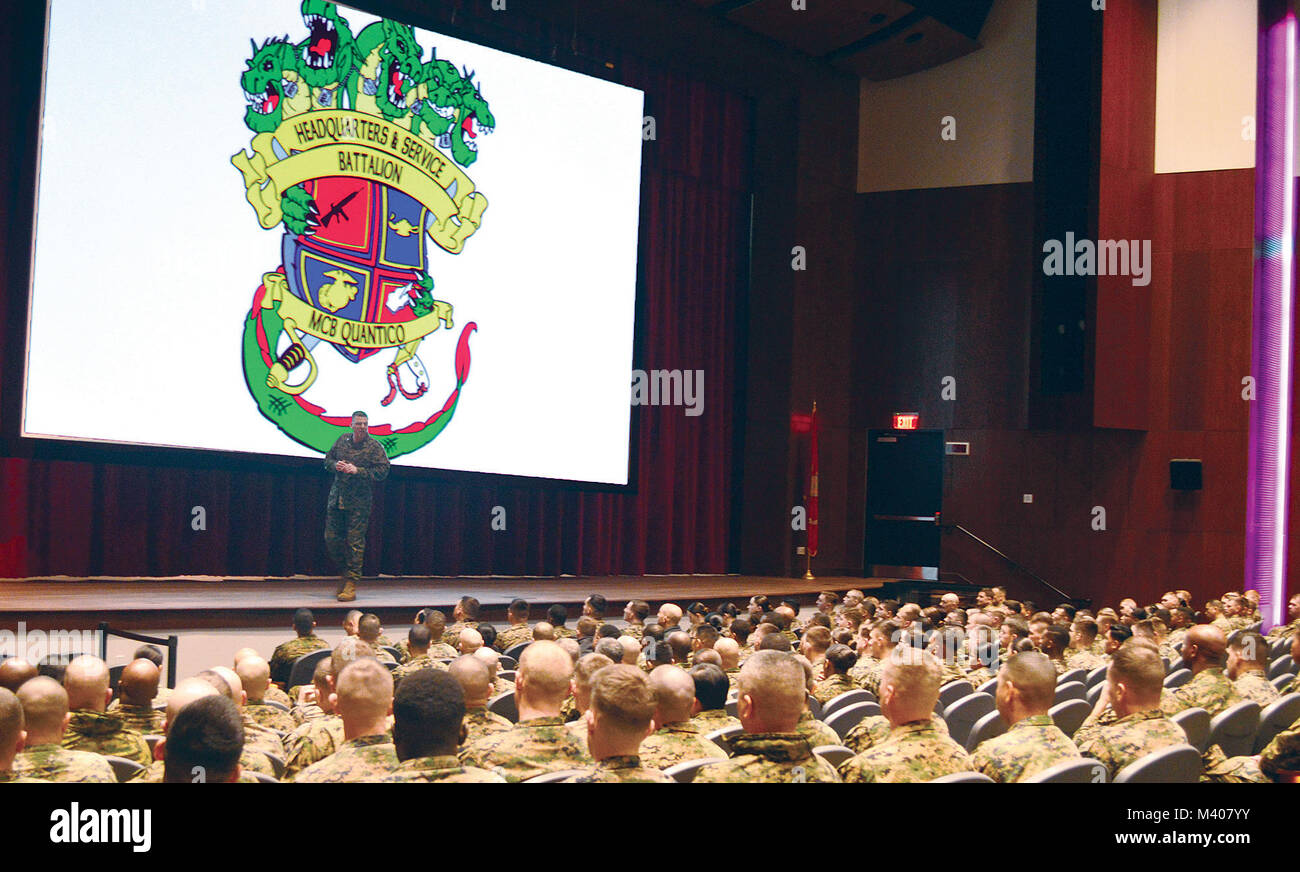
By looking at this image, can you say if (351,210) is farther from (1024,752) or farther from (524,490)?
(1024,752)

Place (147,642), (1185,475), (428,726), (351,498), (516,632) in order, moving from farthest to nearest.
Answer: (1185,475) → (351,498) → (516,632) → (147,642) → (428,726)

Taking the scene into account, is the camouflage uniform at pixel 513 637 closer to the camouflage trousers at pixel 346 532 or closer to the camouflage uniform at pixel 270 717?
the camouflage uniform at pixel 270 717

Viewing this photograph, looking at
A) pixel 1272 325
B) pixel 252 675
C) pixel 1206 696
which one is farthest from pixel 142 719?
pixel 1272 325

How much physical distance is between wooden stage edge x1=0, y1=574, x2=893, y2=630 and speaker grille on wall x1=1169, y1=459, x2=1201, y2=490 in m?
3.72

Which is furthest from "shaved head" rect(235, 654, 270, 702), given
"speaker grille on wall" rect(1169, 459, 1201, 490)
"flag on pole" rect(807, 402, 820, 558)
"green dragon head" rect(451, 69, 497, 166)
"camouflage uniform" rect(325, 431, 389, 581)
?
"speaker grille on wall" rect(1169, 459, 1201, 490)

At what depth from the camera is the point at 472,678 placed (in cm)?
311

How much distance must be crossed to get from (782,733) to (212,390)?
6988 millimetres

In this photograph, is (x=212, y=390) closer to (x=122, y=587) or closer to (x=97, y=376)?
(x=97, y=376)

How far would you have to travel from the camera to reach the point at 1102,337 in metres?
12.4

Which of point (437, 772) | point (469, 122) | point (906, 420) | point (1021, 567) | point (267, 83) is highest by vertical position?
point (469, 122)

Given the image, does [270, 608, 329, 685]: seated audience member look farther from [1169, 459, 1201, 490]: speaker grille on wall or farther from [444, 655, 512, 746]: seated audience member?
[1169, 459, 1201, 490]: speaker grille on wall

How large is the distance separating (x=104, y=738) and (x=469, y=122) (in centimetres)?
787

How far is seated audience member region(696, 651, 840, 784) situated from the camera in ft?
8.13

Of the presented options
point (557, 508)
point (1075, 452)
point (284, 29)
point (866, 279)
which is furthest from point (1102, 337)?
point (284, 29)
